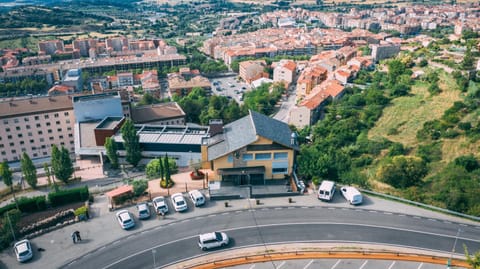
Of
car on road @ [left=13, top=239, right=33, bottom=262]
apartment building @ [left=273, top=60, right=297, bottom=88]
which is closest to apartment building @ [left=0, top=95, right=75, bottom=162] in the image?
car on road @ [left=13, top=239, right=33, bottom=262]

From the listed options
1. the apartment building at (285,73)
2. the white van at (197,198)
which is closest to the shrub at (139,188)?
the white van at (197,198)

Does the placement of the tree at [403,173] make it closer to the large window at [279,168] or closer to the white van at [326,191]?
the white van at [326,191]

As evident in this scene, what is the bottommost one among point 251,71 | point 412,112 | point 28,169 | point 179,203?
point 251,71

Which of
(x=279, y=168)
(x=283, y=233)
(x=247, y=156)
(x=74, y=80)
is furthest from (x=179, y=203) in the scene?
(x=74, y=80)

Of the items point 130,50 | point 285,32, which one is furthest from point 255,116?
point 285,32

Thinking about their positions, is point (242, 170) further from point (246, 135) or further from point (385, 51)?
point (385, 51)

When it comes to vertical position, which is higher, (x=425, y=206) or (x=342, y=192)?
(x=342, y=192)
